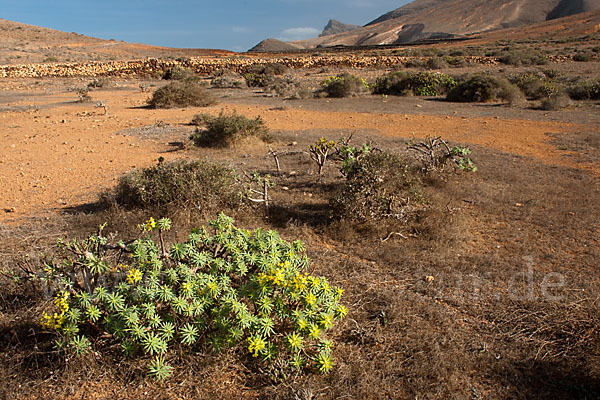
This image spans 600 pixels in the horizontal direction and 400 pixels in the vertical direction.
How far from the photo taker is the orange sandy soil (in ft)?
20.2

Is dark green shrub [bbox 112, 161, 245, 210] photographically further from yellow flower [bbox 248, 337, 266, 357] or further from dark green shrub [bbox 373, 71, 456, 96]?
dark green shrub [bbox 373, 71, 456, 96]

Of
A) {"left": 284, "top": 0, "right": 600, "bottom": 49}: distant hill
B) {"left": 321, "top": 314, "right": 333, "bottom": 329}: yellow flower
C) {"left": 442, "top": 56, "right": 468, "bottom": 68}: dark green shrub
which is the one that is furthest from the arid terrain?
{"left": 284, "top": 0, "right": 600, "bottom": 49}: distant hill

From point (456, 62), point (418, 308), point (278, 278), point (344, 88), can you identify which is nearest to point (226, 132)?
point (418, 308)

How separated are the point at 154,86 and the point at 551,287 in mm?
24395

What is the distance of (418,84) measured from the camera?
1742 centimetres

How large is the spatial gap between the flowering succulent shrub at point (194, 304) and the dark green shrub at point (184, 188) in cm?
229

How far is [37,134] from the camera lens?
1056 centimetres

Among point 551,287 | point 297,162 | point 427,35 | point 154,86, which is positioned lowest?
point 551,287

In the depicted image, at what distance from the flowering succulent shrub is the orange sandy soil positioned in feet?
11.7

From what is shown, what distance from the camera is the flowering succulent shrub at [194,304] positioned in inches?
85.6

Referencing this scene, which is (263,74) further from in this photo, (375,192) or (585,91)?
(375,192)

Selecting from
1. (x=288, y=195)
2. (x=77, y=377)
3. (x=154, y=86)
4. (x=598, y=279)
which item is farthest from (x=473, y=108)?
(x=154, y=86)

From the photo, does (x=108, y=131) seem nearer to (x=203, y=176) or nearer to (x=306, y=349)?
(x=203, y=176)

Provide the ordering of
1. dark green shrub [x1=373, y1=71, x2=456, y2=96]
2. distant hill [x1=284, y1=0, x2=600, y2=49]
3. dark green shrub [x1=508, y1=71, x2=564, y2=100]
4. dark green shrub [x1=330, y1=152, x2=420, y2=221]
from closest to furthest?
dark green shrub [x1=330, y1=152, x2=420, y2=221], dark green shrub [x1=508, y1=71, x2=564, y2=100], dark green shrub [x1=373, y1=71, x2=456, y2=96], distant hill [x1=284, y1=0, x2=600, y2=49]
